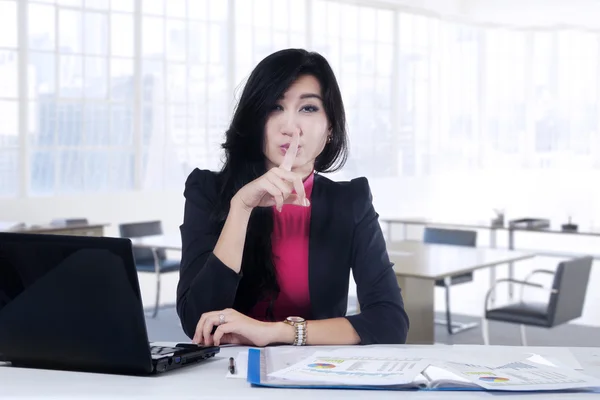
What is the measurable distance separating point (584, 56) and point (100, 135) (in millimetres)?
8595

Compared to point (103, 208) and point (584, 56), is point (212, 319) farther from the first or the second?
point (584, 56)

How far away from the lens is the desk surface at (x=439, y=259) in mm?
4879

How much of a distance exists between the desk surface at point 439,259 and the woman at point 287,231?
2.50 meters

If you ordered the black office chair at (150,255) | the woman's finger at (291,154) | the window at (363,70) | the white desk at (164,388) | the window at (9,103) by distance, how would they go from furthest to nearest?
the window at (363,70) → the window at (9,103) → the black office chair at (150,255) → the woman's finger at (291,154) → the white desk at (164,388)

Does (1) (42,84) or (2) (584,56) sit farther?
(2) (584,56)

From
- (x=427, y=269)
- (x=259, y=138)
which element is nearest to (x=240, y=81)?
(x=427, y=269)

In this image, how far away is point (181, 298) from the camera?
2160 millimetres

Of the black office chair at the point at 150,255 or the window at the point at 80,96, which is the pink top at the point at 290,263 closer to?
the black office chair at the point at 150,255

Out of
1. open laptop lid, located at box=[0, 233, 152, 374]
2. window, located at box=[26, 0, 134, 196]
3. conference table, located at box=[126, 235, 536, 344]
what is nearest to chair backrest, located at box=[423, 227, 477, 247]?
conference table, located at box=[126, 235, 536, 344]

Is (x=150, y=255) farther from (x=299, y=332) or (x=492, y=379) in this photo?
(x=492, y=379)

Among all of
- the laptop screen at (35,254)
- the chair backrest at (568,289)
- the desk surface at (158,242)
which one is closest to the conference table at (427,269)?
the chair backrest at (568,289)

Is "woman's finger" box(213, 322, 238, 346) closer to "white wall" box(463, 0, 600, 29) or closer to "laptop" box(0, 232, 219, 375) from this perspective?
"laptop" box(0, 232, 219, 375)

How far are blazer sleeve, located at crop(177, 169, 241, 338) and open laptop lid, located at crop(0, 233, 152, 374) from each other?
0.53 meters

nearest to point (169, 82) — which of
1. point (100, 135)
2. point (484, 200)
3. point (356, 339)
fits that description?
point (100, 135)
